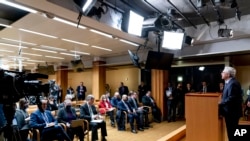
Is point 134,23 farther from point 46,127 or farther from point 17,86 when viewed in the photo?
point 17,86

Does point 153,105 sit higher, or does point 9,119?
point 9,119

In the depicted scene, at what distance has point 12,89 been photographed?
176 cm

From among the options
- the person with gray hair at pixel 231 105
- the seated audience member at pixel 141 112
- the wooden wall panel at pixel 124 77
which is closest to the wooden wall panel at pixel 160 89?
the seated audience member at pixel 141 112

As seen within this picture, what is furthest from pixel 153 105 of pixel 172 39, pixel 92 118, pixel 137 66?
pixel 92 118

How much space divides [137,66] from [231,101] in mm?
4374

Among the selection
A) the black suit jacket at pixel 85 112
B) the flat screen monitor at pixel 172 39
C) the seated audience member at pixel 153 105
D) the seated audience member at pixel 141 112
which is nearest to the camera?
the black suit jacket at pixel 85 112

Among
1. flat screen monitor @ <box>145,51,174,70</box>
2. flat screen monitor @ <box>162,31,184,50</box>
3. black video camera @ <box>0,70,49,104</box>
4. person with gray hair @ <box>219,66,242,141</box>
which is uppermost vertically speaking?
flat screen monitor @ <box>162,31,184,50</box>

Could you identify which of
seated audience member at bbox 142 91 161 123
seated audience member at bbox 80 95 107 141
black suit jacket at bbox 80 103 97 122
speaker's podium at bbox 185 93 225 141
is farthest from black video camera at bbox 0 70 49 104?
seated audience member at bbox 142 91 161 123

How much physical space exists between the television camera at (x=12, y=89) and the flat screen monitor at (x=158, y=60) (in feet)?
16.1

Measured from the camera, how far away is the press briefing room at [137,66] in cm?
303

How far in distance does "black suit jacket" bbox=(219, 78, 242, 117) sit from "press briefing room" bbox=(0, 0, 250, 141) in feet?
0.04

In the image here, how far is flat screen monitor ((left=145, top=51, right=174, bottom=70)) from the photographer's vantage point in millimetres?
6606

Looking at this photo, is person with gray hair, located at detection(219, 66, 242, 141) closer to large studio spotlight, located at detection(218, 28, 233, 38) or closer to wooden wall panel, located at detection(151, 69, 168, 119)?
large studio spotlight, located at detection(218, 28, 233, 38)

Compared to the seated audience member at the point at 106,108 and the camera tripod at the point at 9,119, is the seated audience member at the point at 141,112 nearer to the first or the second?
the seated audience member at the point at 106,108
